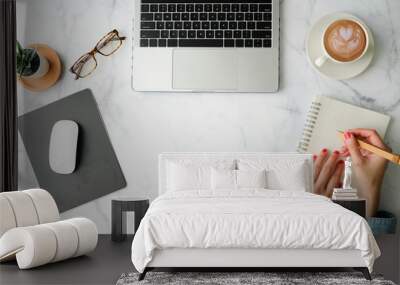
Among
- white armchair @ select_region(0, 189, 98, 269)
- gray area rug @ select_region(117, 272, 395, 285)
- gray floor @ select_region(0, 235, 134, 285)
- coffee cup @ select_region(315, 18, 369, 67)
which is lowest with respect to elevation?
gray floor @ select_region(0, 235, 134, 285)

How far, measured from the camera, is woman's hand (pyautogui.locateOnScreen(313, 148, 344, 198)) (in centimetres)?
629

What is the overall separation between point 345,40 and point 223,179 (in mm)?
1786

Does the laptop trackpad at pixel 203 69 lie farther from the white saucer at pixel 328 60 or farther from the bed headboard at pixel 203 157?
the white saucer at pixel 328 60

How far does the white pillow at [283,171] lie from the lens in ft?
19.1

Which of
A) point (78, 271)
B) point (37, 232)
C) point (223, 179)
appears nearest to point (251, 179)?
point (223, 179)

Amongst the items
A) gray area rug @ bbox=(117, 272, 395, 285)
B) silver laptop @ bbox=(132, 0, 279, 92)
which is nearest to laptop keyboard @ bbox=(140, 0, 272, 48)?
silver laptop @ bbox=(132, 0, 279, 92)

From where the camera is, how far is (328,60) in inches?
248

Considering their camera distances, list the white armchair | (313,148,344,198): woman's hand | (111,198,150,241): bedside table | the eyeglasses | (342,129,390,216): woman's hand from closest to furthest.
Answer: the white armchair
(111,198,150,241): bedside table
(342,129,390,216): woman's hand
(313,148,344,198): woman's hand
the eyeglasses

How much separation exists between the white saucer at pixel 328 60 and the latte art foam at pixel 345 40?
8 centimetres

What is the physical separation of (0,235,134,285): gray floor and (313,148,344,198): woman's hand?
1.98 m

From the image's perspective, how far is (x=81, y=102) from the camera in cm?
647

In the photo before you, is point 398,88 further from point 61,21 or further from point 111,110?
point 61,21

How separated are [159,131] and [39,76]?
126 centimetres

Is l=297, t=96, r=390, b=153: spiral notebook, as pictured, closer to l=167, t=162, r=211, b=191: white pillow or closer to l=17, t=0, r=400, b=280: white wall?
l=17, t=0, r=400, b=280: white wall
